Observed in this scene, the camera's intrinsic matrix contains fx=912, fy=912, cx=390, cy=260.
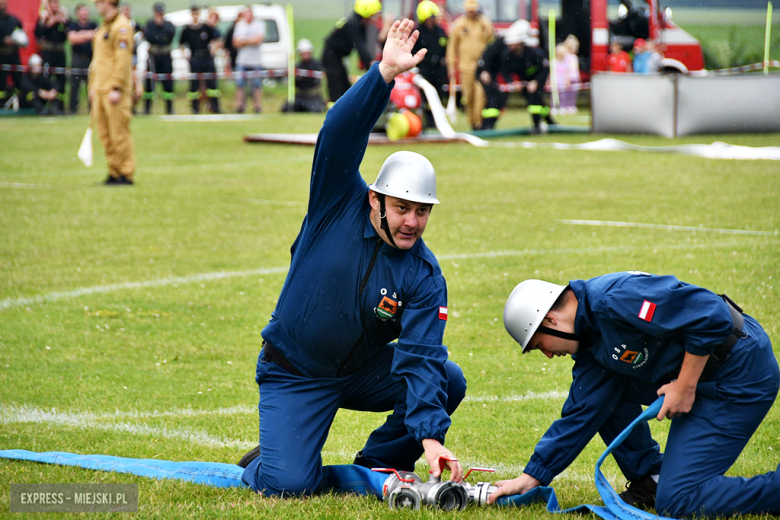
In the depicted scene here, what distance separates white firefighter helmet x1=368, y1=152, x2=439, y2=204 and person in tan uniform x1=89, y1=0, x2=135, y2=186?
9550 mm

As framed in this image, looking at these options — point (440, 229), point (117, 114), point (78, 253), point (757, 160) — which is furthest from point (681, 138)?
point (78, 253)

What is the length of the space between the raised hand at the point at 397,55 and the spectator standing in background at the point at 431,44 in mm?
17046

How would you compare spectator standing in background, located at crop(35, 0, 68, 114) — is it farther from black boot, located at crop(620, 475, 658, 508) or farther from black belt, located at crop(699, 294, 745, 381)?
black belt, located at crop(699, 294, 745, 381)

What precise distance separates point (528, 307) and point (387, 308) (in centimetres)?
61

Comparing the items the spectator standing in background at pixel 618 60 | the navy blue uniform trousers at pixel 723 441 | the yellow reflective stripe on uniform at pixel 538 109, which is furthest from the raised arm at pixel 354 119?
the spectator standing in background at pixel 618 60

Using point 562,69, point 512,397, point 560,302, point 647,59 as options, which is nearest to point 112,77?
point 512,397

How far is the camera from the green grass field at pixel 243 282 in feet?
14.9

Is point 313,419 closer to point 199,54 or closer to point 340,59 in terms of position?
point 340,59

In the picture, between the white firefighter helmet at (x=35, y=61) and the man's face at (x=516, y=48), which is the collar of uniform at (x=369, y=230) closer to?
the man's face at (x=516, y=48)

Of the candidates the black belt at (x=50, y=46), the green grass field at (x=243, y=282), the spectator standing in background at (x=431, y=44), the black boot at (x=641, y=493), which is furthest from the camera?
the black belt at (x=50, y=46)

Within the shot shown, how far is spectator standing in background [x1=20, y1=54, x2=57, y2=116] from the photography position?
84.1 feet

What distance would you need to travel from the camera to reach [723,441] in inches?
145

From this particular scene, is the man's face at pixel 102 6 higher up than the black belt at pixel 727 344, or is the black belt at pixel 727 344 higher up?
the man's face at pixel 102 6

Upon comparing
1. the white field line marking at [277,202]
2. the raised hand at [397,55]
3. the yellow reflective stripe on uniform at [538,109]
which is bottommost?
the white field line marking at [277,202]
